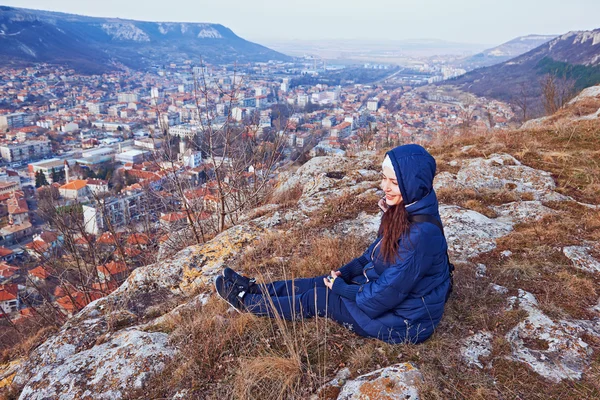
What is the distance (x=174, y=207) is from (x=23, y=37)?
113 metres

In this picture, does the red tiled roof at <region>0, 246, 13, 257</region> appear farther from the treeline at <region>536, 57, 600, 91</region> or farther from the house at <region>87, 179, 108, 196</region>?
the treeline at <region>536, 57, 600, 91</region>

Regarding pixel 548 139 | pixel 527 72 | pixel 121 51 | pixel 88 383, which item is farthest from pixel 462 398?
pixel 121 51

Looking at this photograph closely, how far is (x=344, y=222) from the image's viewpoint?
4.46 m

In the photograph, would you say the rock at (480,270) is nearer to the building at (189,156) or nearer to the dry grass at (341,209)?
the dry grass at (341,209)

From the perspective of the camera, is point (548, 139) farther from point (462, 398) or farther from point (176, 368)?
point (176, 368)

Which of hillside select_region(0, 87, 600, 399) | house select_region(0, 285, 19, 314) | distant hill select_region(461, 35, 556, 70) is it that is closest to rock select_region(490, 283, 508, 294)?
hillside select_region(0, 87, 600, 399)

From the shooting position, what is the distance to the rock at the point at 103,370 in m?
2.13

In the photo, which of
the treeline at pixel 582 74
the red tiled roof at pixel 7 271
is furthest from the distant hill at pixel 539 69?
the red tiled roof at pixel 7 271

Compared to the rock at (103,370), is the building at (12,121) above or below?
below

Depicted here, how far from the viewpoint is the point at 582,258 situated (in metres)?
3.08

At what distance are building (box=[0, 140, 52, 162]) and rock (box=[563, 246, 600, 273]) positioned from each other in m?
48.5

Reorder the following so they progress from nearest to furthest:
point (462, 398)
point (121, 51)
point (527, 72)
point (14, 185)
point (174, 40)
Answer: point (462, 398) → point (14, 185) → point (527, 72) → point (121, 51) → point (174, 40)

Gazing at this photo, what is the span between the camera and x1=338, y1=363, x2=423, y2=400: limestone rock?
69.6 inches

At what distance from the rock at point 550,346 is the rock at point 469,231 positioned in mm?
1024
